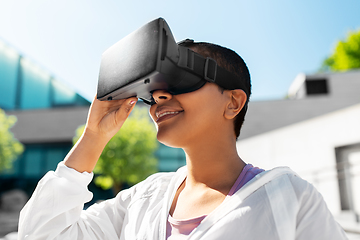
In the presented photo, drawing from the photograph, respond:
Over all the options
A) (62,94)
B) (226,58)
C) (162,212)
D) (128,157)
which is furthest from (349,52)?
(162,212)

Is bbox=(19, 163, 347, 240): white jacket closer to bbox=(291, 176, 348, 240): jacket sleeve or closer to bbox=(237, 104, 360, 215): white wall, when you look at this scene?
bbox=(291, 176, 348, 240): jacket sleeve

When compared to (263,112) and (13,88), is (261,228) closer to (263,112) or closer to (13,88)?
(263,112)

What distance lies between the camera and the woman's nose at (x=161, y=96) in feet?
3.88

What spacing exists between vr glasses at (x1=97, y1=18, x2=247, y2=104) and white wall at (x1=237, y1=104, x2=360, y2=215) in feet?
26.3

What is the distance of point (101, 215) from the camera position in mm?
1364

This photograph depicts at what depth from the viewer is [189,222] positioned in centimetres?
111

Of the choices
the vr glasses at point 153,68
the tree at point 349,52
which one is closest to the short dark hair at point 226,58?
the vr glasses at point 153,68

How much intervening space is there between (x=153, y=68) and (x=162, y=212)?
0.57 metres

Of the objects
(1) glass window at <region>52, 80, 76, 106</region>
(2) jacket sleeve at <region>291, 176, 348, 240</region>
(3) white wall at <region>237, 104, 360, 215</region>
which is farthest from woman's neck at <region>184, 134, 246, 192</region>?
(1) glass window at <region>52, 80, 76, 106</region>

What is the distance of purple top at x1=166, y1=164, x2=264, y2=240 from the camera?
1098 mm

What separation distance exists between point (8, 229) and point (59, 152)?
27.4 feet

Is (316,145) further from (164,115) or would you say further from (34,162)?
(34,162)

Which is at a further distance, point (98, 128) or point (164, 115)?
point (98, 128)

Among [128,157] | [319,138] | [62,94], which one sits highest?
[62,94]
